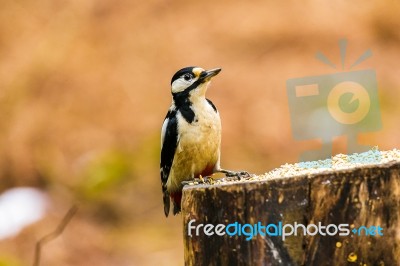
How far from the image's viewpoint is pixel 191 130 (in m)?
3.68

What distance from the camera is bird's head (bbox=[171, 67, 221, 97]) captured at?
12.1 feet

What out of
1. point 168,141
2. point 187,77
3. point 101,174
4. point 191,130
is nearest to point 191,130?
point 191,130

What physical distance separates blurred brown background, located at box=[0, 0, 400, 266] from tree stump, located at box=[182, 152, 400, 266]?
4279 millimetres

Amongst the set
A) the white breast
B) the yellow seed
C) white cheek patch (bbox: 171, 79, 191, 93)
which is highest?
white cheek patch (bbox: 171, 79, 191, 93)

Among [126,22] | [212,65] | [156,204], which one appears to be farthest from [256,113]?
[126,22]

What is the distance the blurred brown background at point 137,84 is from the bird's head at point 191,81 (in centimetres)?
328

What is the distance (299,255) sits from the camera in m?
2.51

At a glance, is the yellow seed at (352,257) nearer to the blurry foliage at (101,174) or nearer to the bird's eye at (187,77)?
the blurry foliage at (101,174)

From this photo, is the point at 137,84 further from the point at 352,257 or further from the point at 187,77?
the point at 352,257

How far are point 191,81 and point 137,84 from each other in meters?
5.39

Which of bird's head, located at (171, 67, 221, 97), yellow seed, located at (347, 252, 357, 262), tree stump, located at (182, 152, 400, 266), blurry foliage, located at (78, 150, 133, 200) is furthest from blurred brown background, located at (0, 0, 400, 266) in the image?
yellow seed, located at (347, 252, 357, 262)

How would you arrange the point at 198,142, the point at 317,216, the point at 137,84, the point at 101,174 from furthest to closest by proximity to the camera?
the point at 137,84
the point at 198,142
the point at 101,174
the point at 317,216

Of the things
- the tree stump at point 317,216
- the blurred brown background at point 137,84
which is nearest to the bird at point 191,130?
the tree stump at point 317,216

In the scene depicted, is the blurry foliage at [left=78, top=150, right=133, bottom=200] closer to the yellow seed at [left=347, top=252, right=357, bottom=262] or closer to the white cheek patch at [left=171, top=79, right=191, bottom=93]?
the white cheek patch at [left=171, top=79, right=191, bottom=93]
